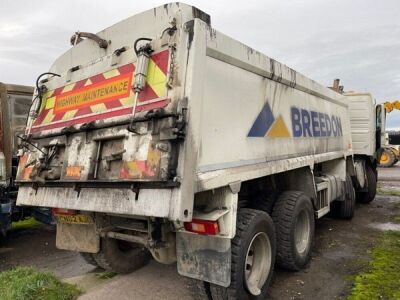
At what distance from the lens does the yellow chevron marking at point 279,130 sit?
4.06m

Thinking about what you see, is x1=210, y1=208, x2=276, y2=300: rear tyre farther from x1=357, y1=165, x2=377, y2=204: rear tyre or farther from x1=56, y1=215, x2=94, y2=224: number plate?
x1=357, y1=165, x2=377, y2=204: rear tyre

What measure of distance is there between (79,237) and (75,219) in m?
0.25

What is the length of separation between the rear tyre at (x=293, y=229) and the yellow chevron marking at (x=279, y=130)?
0.77 m

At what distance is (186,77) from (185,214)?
99 cm

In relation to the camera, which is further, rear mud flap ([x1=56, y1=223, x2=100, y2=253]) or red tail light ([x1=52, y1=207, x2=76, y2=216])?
rear mud flap ([x1=56, y1=223, x2=100, y2=253])

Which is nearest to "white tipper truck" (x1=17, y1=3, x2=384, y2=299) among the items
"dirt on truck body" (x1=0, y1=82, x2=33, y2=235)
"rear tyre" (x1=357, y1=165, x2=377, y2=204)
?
"dirt on truck body" (x1=0, y1=82, x2=33, y2=235)

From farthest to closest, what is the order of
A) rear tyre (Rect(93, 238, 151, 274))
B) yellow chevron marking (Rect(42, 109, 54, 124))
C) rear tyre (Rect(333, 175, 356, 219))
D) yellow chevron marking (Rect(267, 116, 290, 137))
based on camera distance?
rear tyre (Rect(333, 175, 356, 219))
rear tyre (Rect(93, 238, 151, 274))
yellow chevron marking (Rect(267, 116, 290, 137))
yellow chevron marking (Rect(42, 109, 54, 124))

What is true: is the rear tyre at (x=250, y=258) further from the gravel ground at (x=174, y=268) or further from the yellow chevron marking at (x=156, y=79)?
the yellow chevron marking at (x=156, y=79)

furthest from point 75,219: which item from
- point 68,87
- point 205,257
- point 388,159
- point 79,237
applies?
point 388,159

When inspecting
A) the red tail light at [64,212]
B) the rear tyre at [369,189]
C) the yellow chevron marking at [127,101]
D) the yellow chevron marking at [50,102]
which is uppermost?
the yellow chevron marking at [50,102]

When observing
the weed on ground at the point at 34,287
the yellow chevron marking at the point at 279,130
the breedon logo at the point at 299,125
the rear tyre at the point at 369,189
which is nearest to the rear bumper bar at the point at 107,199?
the weed on ground at the point at 34,287

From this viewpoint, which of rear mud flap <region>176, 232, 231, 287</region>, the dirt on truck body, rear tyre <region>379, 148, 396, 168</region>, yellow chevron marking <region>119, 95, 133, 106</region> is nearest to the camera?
rear mud flap <region>176, 232, 231, 287</region>

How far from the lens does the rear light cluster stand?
299cm

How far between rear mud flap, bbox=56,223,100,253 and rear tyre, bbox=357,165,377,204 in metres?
7.24
